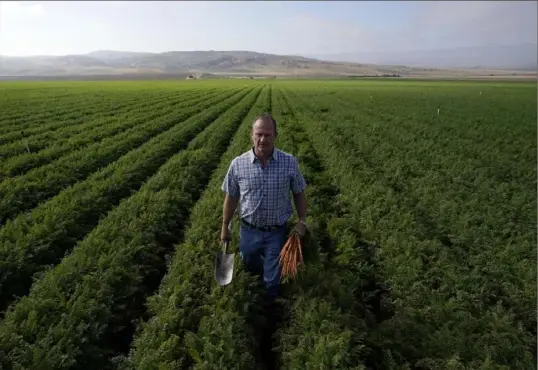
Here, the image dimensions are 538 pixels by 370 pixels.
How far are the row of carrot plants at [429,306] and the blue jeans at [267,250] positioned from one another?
1.36 meters

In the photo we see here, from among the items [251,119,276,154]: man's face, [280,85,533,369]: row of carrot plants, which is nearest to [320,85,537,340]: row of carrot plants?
[280,85,533,369]: row of carrot plants

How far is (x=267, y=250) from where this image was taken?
4.91 metres

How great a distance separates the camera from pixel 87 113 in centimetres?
2528

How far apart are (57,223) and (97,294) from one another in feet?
9.16

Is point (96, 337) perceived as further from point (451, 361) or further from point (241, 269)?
point (451, 361)

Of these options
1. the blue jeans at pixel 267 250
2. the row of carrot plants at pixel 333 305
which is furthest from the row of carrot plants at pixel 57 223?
the row of carrot plants at pixel 333 305

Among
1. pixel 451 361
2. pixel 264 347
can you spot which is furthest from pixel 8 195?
pixel 451 361

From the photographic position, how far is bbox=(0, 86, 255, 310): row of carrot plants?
5.61 metres

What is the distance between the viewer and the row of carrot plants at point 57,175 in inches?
330

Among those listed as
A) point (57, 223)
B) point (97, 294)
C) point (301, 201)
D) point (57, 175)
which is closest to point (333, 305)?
point (301, 201)

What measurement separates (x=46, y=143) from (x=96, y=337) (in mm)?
12587

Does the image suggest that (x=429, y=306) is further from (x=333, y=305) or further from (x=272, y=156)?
(x=272, y=156)

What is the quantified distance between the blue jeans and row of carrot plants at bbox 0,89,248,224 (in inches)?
207

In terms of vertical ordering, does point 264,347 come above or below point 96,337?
below
